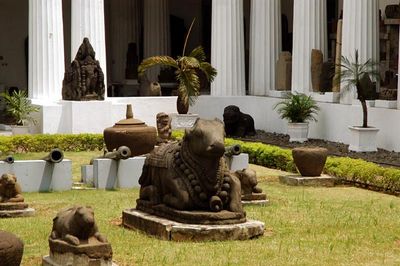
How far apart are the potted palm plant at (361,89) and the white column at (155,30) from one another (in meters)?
11.4

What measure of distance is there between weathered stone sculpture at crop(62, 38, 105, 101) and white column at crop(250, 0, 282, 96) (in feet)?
16.9

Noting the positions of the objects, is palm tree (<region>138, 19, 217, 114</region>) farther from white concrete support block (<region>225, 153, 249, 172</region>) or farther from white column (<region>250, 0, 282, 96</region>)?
white concrete support block (<region>225, 153, 249, 172</region>)

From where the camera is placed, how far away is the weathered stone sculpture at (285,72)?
28203mm

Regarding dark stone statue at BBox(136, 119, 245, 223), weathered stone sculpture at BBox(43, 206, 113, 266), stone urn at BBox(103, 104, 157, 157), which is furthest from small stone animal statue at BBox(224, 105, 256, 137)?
weathered stone sculpture at BBox(43, 206, 113, 266)

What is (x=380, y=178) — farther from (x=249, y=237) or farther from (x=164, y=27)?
(x=164, y=27)

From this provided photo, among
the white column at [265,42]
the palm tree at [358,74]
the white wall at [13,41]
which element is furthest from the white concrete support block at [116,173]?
the white wall at [13,41]

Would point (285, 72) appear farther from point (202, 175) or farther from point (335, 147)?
point (202, 175)

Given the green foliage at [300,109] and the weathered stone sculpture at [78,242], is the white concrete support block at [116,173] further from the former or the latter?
the green foliage at [300,109]

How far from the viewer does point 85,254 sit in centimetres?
1038

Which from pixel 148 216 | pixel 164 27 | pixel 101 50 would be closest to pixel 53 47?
pixel 101 50

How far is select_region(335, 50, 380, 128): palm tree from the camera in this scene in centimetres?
2234

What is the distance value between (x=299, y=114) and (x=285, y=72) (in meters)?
3.35

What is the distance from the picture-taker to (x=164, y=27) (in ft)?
113

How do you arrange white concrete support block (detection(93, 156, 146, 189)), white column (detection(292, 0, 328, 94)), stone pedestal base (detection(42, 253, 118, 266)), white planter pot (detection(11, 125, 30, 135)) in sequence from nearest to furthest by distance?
stone pedestal base (detection(42, 253, 118, 266)) < white concrete support block (detection(93, 156, 146, 189)) < white planter pot (detection(11, 125, 30, 135)) < white column (detection(292, 0, 328, 94))
